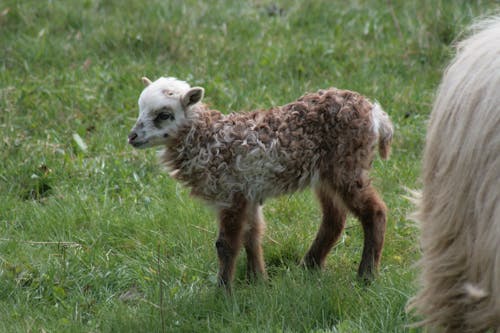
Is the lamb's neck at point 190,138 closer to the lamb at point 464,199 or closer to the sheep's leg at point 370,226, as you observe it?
the sheep's leg at point 370,226

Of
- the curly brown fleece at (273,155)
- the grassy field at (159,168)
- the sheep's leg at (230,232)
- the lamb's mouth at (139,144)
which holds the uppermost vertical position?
the lamb's mouth at (139,144)

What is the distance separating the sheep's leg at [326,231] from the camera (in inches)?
191

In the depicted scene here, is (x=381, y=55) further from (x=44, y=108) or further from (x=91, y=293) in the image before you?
(x=91, y=293)

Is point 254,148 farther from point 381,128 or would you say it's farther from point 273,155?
point 381,128

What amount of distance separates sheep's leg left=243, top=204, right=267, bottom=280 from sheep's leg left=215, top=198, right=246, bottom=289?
0.48 feet

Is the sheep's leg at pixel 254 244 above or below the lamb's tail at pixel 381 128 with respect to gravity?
below

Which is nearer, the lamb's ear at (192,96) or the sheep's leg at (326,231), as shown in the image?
the lamb's ear at (192,96)

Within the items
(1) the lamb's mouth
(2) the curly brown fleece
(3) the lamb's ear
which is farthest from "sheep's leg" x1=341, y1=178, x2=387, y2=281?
(1) the lamb's mouth

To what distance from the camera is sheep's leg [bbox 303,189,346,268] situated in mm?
4848

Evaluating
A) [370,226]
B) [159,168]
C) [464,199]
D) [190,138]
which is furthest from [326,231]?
[159,168]

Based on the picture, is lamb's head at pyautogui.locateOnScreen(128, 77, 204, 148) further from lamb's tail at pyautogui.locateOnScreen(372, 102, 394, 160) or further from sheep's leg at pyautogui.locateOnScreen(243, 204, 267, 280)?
lamb's tail at pyautogui.locateOnScreen(372, 102, 394, 160)

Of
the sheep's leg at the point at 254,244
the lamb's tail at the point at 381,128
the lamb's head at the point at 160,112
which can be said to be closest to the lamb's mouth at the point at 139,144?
the lamb's head at the point at 160,112

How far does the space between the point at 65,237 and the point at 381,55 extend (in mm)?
3489

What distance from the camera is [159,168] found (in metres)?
6.22
